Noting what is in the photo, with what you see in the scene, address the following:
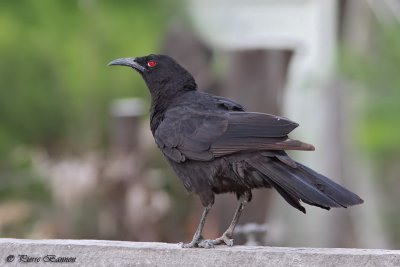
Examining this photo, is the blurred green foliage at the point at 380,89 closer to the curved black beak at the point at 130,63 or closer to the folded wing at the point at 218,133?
the curved black beak at the point at 130,63

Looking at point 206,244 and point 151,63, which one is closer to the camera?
Result: point 206,244

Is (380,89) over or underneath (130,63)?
underneath

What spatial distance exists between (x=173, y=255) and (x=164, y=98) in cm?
112

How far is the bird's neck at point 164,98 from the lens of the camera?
17.6 feet

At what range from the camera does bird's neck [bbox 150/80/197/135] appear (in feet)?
17.6

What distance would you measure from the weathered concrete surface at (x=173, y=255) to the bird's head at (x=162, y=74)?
40.8 inches

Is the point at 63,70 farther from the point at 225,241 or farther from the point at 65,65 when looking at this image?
the point at 225,241

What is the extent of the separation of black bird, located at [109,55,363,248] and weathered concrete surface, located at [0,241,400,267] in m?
0.22

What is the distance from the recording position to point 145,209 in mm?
10141

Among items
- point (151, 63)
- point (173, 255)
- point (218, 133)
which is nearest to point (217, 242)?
point (173, 255)

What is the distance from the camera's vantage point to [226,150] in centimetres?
488

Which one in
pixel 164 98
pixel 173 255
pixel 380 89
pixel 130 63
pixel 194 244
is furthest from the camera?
pixel 380 89

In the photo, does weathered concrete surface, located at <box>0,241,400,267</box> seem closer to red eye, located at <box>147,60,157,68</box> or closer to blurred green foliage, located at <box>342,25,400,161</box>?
red eye, located at <box>147,60,157,68</box>

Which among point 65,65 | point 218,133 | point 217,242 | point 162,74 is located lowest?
point 217,242
